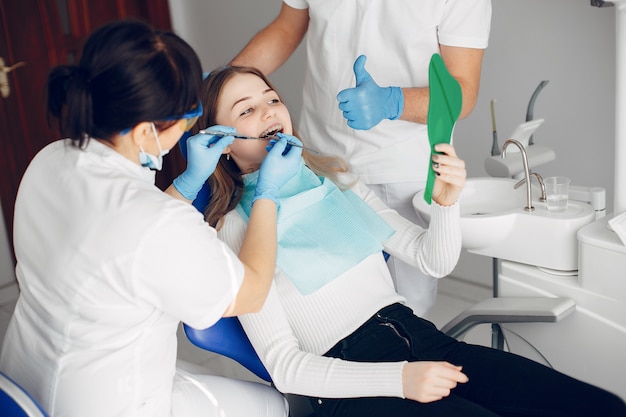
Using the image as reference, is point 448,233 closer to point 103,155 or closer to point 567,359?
point 567,359

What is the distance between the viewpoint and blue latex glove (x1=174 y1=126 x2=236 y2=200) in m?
1.34

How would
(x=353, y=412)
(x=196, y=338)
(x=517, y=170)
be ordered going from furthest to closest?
(x=517, y=170) → (x=196, y=338) → (x=353, y=412)

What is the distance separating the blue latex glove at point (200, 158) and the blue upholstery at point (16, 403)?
58cm

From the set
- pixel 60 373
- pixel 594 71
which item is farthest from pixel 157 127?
pixel 594 71

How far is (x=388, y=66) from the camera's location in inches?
70.9

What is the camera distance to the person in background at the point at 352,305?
3.99 feet

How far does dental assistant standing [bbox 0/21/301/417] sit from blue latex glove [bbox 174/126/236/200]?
230 millimetres

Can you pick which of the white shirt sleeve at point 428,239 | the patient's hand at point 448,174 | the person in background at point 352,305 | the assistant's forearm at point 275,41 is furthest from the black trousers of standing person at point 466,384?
the assistant's forearm at point 275,41

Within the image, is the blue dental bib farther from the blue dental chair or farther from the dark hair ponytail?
the dark hair ponytail

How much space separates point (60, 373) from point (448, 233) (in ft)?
2.82

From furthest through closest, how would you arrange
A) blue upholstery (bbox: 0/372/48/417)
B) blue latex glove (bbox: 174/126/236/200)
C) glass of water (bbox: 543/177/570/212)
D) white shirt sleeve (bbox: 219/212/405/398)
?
glass of water (bbox: 543/177/570/212)
blue latex glove (bbox: 174/126/236/200)
white shirt sleeve (bbox: 219/212/405/398)
blue upholstery (bbox: 0/372/48/417)

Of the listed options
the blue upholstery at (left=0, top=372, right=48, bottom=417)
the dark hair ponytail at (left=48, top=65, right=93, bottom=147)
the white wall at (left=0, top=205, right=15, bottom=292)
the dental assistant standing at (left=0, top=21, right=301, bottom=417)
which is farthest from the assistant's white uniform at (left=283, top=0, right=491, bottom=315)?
the white wall at (left=0, top=205, right=15, bottom=292)

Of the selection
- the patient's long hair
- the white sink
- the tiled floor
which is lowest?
the tiled floor

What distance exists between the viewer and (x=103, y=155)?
1.06m
